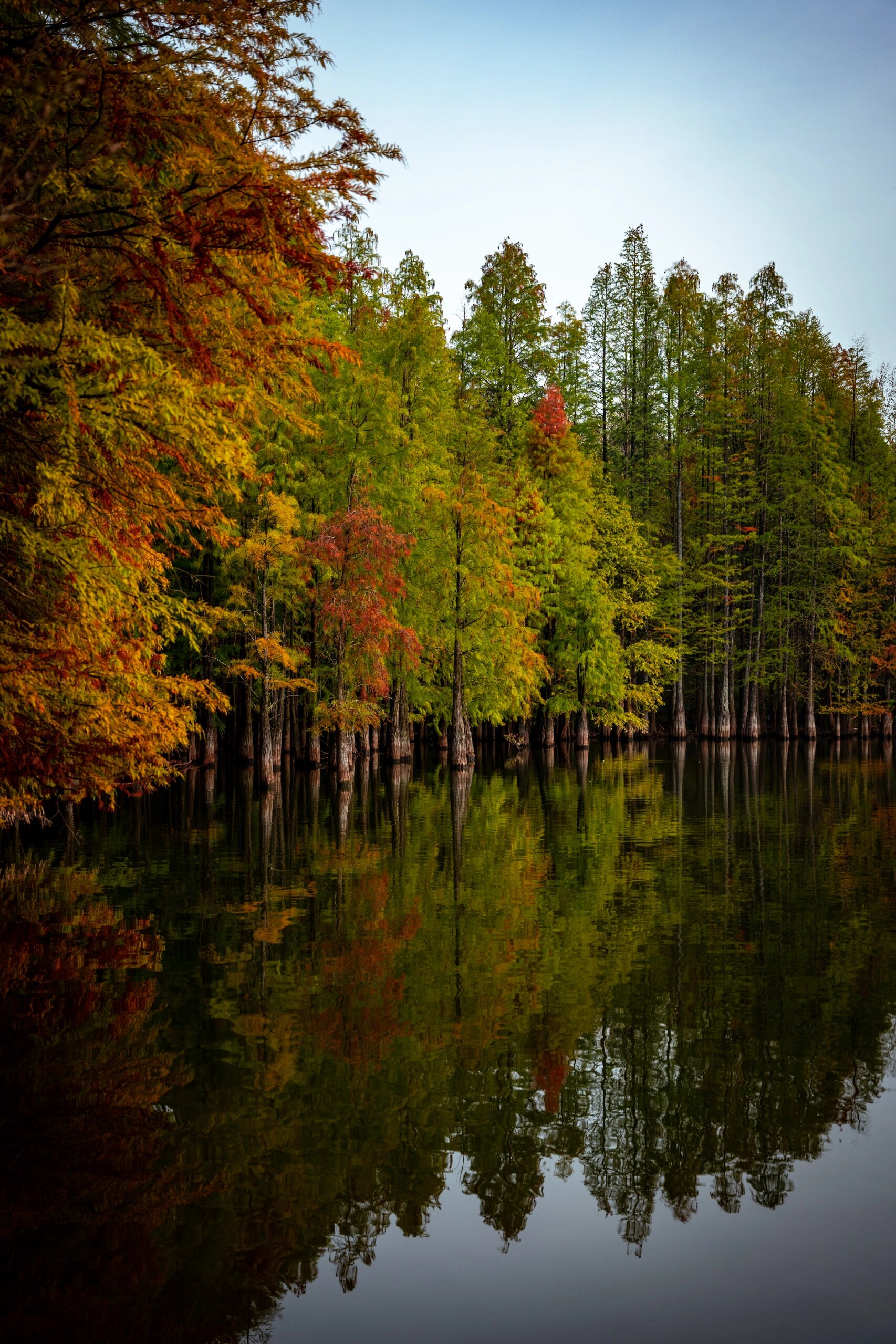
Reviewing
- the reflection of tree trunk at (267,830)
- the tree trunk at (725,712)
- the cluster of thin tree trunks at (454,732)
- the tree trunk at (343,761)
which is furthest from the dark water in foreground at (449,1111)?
the tree trunk at (725,712)

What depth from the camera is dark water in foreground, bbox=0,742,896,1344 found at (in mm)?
4531

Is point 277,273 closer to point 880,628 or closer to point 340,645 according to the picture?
point 340,645

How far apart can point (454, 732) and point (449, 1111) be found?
27.0 meters

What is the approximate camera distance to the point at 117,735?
471 inches

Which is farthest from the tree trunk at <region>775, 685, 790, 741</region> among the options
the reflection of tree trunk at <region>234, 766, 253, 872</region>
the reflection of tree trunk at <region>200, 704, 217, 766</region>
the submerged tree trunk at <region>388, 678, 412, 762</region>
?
the reflection of tree trunk at <region>200, 704, 217, 766</region>

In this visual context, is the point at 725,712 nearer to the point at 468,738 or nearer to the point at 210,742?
the point at 468,738

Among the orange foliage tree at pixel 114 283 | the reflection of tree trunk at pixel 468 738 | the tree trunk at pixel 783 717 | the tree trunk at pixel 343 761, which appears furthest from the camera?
the tree trunk at pixel 783 717

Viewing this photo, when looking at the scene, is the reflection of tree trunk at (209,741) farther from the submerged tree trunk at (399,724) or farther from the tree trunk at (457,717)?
the tree trunk at (457,717)

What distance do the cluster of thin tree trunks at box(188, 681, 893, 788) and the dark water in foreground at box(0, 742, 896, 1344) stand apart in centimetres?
1546

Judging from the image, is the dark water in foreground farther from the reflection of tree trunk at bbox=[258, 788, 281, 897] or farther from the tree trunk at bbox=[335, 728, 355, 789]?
the tree trunk at bbox=[335, 728, 355, 789]

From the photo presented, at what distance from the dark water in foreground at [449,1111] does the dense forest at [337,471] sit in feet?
11.5

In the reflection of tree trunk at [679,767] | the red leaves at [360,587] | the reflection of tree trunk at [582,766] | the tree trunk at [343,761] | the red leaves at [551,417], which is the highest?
the red leaves at [551,417]

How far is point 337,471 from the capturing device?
3009cm

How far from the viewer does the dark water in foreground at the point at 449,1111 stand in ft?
14.9
